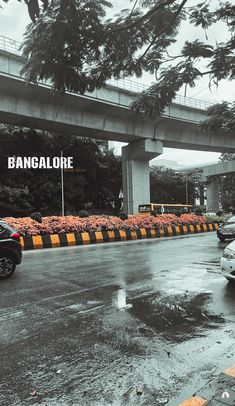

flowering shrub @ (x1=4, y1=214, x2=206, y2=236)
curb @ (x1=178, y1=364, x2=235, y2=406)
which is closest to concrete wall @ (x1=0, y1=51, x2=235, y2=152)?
flowering shrub @ (x1=4, y1=214, x2=206, y2=236)

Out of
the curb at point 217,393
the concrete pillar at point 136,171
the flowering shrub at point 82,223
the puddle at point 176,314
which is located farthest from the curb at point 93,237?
the curb at point 217,393

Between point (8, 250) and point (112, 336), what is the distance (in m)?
4.50

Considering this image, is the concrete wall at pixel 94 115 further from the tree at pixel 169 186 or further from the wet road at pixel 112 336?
the tree at pixel 169 186

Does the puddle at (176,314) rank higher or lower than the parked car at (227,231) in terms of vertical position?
lower

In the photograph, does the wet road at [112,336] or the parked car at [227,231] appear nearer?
the wet road at [112,336]

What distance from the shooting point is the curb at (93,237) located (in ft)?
50.2

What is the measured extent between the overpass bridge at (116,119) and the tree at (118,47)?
969 cm

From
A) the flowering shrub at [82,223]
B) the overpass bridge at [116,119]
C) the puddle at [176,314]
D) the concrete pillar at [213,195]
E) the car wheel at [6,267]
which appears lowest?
the puddle at [176,314]

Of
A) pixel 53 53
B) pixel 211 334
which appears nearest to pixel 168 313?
pixel 211 334

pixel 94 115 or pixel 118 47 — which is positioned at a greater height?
pixel 94 115

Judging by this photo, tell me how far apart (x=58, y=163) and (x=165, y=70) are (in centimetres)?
2307

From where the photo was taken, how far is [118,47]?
6.13 metres

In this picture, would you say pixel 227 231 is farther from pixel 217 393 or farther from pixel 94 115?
pixel 217 393

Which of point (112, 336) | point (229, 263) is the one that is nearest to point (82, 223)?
point (229, 263)
